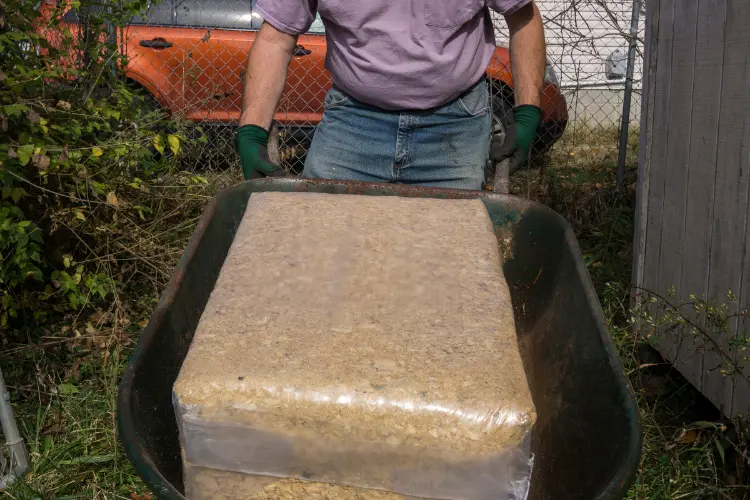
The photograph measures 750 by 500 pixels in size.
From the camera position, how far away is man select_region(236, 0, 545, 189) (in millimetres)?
2391

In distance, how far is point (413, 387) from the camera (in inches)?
45.6

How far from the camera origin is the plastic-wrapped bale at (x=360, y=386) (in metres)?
1.14

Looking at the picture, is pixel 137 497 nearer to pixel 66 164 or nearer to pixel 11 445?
pixel 11 445

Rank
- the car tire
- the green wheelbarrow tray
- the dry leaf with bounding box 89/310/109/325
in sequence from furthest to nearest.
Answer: the car tire, the dry leaf with bounding box 89/310/109/325, the green wheelbarrow tray

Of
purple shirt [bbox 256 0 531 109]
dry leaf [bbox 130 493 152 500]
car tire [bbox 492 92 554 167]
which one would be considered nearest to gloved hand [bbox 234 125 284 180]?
purple shirt [bbox 256 0 531 109]

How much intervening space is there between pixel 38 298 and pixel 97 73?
1058 millimetres

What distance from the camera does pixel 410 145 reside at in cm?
250

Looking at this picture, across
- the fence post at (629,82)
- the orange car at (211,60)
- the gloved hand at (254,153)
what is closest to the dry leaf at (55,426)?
the gloved hand at (254,153)

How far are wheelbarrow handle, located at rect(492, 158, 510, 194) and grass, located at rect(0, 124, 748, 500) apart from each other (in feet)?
2.73

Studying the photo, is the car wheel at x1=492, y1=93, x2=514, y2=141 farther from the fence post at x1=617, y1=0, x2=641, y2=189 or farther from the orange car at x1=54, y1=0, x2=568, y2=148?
the fence post at x1=617, y1=0, x2=641, y2=189

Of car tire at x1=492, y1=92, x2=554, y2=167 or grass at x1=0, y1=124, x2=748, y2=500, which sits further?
car tire at x1=492, y1=92, x2=554, y2=167

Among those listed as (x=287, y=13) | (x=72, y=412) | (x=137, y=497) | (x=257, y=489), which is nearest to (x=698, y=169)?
(x=287, y=13)

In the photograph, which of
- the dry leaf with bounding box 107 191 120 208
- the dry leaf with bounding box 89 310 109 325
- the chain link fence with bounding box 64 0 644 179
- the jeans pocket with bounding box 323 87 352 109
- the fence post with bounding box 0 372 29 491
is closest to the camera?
the fence post with bounding box 0 372 29 491

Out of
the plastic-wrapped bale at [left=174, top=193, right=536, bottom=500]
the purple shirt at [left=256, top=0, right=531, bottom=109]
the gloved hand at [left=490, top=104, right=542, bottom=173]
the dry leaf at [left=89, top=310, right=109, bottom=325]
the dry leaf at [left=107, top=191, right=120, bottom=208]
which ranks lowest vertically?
the dry leaf at [left=89, top=310, right=109, bottom=325]
